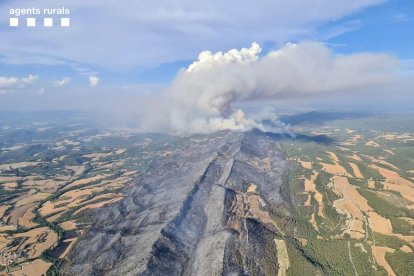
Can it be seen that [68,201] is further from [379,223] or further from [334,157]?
[334,157]

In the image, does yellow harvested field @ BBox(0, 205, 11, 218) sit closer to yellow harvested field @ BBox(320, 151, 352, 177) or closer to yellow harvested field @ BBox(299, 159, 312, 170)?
yellow harvested field @ BBox(299, 159, 312, 170)

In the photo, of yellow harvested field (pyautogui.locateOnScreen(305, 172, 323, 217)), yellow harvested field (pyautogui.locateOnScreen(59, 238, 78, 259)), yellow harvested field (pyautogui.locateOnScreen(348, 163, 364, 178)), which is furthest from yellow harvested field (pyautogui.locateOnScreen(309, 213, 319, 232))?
yellow harvested field (pyautogui.locateOnScreen(59, 238, 78, 259))

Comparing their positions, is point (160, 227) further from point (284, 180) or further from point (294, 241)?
point (284, 180)

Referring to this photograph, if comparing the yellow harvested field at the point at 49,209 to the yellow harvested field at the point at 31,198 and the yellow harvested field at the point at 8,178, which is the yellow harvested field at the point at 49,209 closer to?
the yellow harvested field at the point at 31,198

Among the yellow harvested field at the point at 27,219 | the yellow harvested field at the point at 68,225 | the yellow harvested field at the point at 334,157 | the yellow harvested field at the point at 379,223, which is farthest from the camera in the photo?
the yellow harvested field at the point at 334,157

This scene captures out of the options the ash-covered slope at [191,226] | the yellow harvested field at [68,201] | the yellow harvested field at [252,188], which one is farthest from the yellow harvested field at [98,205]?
the yellow harvested field at [252,188]

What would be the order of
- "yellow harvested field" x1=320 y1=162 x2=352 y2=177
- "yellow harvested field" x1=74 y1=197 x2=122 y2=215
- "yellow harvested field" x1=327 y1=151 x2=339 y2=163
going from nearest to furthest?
"yellow harvested field" x1=74 y1=197 x2=122 y2=215 → "yellow harvested field" x1=320 y1=162 x2=352 y2=177 → "yellow harvested field" x1=327 y1=151 x2=339 y2=163

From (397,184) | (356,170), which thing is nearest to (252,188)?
(397,184)
